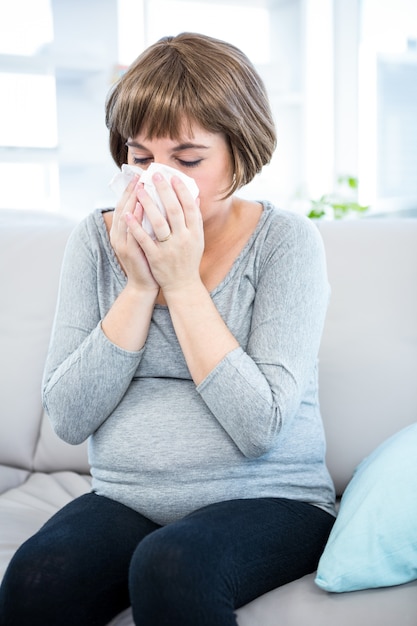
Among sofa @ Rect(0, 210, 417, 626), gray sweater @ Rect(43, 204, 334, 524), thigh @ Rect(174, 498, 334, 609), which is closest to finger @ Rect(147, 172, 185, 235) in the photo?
gray sweater @ Rect(43, 204, 334, 524)

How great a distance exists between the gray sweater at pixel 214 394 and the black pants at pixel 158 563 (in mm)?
56

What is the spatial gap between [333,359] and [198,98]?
2.04ft

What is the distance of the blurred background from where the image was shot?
10.4 feet

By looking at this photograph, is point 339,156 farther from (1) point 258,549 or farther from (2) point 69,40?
(1) point 258,549

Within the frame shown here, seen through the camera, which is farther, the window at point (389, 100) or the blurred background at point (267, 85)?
the blurred background at point (267, 85)

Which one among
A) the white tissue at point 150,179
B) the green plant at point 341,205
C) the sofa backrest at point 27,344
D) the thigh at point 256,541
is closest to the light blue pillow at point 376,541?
the thigh at point 256,541

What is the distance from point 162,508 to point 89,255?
436mm

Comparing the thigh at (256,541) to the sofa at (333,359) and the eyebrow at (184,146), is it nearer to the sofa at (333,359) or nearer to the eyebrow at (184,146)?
the sofa at (333,359)

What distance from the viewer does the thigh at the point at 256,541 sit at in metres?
0.92

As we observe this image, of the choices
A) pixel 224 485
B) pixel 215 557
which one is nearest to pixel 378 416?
pixel 224 485

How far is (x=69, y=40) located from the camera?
10.9ft

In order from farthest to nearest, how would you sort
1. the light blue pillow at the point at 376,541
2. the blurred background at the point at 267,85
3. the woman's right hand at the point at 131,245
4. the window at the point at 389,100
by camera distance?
the blurred background at the point at 267,85 → the window at the point at 389,100 → the woman's right hand at the point at 131,245 → the light blue pillow at the point at 376,541

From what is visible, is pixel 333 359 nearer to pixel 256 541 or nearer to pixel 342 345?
pixel 342 345

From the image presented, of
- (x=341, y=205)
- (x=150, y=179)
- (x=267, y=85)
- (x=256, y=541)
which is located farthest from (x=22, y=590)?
(x=267, y=85)
